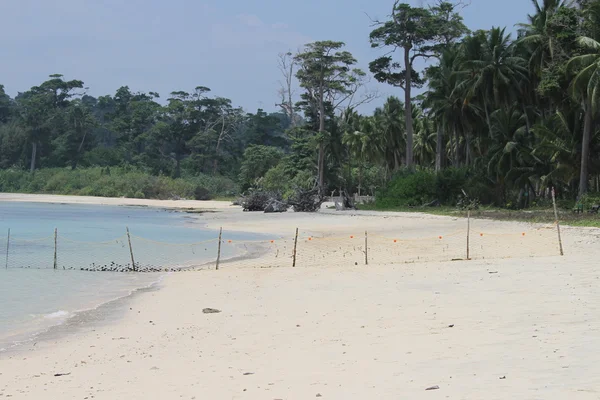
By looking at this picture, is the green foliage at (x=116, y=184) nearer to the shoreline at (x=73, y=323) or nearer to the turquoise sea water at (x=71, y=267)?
the turquoise sea water at (x=71, y=267)

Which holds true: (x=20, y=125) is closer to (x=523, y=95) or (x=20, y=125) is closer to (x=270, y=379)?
(x=523, y=95)

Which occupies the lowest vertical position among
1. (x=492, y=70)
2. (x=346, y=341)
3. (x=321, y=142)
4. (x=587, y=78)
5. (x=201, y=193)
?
(x=346, y=341)

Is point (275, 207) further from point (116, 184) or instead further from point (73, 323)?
point (116, 184)

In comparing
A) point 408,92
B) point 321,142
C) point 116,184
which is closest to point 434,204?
point 408,92

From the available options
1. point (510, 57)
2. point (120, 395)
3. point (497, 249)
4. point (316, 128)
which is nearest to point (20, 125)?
point (316, 128)

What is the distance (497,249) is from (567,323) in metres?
12.5

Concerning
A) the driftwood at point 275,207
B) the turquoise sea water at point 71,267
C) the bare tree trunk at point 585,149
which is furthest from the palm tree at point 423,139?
the turquoise sea water at point 71,267

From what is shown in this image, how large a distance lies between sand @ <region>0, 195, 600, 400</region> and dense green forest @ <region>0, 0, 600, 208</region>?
22846 mm

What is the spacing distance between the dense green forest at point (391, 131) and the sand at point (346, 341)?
22.8m

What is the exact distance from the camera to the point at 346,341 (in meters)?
8.81

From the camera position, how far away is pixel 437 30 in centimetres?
5553

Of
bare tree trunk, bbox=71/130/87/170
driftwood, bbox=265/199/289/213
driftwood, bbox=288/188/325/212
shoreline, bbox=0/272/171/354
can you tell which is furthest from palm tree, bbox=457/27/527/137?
bare tree trunk, bbox=71/130/87/170

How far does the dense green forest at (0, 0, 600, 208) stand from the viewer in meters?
37.8

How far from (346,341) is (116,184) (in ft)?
269
